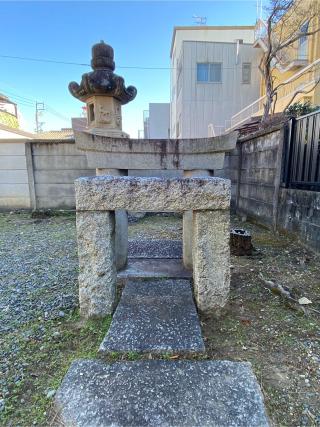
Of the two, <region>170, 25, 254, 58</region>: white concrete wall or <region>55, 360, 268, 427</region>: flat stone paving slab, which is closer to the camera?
<region>55, 360, 268, 427</region>: flat stone paving slab

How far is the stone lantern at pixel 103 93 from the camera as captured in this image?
4.97 m

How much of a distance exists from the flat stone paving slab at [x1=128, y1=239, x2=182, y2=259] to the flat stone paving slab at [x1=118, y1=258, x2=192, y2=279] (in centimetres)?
17

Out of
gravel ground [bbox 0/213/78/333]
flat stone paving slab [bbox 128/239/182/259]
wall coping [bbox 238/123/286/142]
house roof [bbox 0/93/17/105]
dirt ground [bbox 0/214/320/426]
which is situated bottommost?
gravel ground [bbox 0/213/78/333]

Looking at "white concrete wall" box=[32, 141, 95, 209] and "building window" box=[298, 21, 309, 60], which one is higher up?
"building window" box=[298, 21, 309, 60]

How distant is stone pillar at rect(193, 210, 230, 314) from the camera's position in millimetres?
1760

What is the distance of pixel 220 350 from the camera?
4.95 feet

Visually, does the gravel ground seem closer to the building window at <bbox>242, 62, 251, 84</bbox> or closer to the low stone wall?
the low stone wall

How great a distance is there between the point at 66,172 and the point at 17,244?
264 centimetres

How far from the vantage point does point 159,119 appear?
21531 millimetres

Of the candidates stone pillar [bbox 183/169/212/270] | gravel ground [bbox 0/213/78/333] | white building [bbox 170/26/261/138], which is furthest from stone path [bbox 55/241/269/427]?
white building [bbox 170/26/261/138]

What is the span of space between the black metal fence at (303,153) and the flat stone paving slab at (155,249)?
1.94 meters

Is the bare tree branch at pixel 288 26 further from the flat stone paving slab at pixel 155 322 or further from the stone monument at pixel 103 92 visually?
the flat stone paving slab at pixel 155 322

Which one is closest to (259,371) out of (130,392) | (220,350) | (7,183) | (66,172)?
(220,350)

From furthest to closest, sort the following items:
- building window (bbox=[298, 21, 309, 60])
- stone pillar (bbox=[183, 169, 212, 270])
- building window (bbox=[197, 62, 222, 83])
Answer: building window (bbox=[197, 62, 222, 83]), building window (bbox=[298, 21, 309, 60]), stone pillar (bbox=[183, 169, 212, 270])
